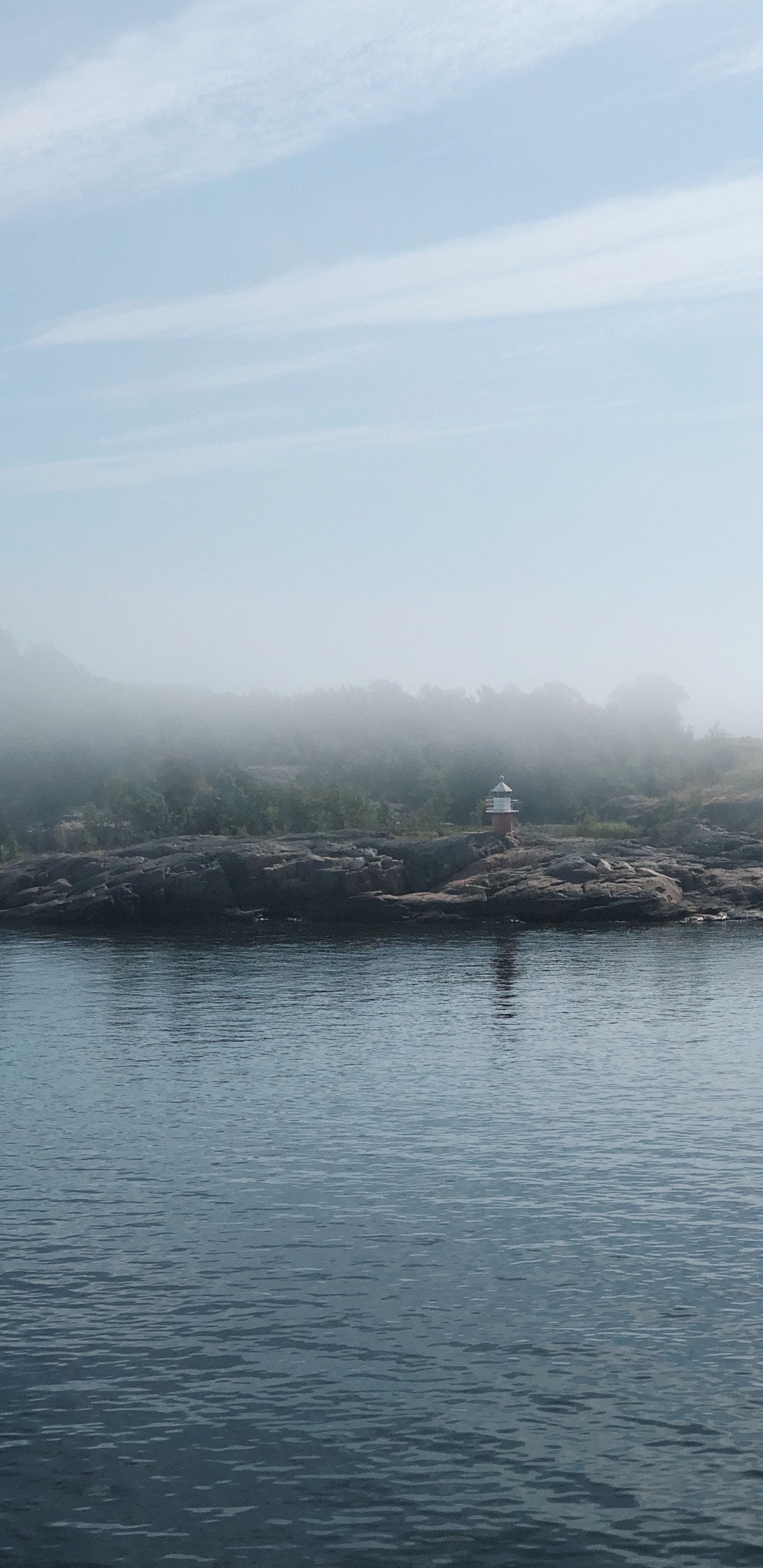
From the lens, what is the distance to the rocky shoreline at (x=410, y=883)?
382 feet

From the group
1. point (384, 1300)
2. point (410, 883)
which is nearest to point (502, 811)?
point (410, 883)

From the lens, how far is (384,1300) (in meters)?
30.9

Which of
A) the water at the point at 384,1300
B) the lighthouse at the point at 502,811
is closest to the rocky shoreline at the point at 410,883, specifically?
the lighthouse at the point at 502,811

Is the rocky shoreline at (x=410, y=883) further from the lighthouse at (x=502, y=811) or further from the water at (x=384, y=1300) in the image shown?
the water at (x=384, y=1300)

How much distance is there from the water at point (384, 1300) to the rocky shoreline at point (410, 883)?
53.1m

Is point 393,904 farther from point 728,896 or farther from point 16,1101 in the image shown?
point 16,1101

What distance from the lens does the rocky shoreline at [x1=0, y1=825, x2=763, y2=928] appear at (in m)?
116

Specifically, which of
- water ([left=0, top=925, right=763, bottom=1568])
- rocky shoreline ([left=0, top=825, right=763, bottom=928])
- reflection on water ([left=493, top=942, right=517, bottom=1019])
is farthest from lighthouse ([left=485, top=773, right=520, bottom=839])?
water ([left=0, top=925, right=763, bottom=1568])

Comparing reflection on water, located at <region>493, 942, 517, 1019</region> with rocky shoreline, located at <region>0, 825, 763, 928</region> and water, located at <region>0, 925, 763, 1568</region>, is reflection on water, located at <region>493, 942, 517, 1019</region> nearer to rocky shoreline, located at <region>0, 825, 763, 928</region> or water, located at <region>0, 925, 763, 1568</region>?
water, located at <region>0, 925, 763, 1568</region>

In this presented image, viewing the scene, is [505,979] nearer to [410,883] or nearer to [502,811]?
[410,883]

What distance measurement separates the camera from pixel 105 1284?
32.0 meters

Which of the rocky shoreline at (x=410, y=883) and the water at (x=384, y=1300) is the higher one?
the rocky shoreline at (x=410, y=883)

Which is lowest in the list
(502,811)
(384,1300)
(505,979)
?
(384,1300)

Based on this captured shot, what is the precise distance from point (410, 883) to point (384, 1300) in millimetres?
97252
